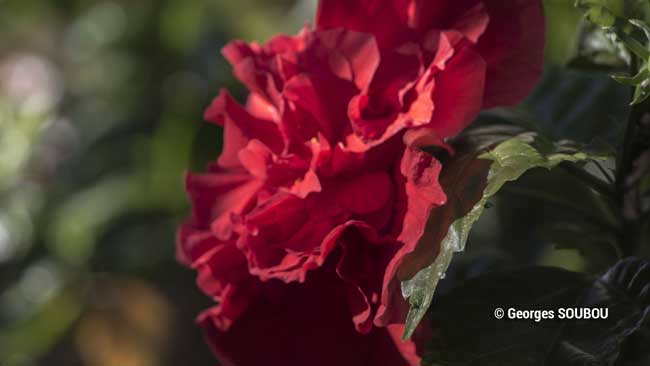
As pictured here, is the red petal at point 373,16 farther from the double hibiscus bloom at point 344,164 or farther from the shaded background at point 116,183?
the shaded background at point 116,183

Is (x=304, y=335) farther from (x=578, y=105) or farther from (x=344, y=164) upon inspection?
(x=578, y=105)

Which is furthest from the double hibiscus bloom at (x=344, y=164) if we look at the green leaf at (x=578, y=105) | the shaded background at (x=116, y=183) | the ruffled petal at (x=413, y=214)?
the shaded background at (x=116, y=183)

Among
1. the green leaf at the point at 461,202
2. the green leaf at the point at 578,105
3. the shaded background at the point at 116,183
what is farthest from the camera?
the shaded background at the point at 116,183

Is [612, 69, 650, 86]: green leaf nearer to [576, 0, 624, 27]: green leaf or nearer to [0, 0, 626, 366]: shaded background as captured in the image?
[576, 0, 624, 27]: green leaf

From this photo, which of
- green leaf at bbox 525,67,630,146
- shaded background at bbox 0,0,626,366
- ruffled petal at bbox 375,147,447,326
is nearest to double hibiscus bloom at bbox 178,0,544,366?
ruffled petal at bbox 375,147,447,326

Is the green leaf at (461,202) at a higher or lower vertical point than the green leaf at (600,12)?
lower
